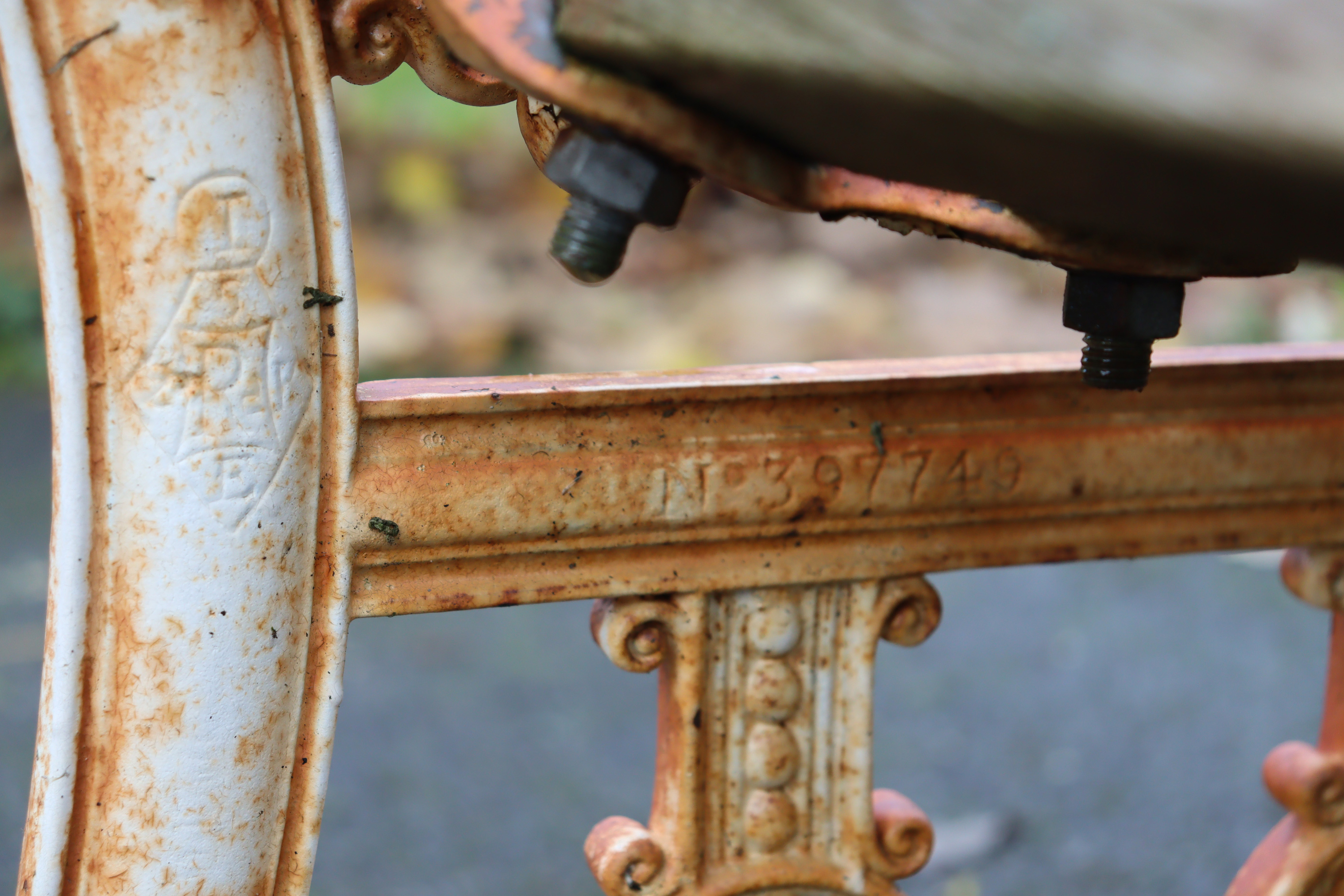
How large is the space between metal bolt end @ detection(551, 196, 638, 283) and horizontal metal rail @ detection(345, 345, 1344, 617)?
151 millimetres

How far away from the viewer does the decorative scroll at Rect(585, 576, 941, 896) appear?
60 centimetres

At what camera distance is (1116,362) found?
467 mm

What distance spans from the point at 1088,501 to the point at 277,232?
416 millimetres

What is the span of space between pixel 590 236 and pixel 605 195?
0.6 inches

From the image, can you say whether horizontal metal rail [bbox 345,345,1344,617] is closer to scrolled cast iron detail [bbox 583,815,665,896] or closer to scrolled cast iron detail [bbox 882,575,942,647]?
scrolled cast iron detail [bbox 882,575,942,647]

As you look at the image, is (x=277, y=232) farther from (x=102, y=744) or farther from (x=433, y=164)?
(x=433, y=164)

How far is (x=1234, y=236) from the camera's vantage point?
0.29m

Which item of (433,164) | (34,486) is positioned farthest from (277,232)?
(433,164)

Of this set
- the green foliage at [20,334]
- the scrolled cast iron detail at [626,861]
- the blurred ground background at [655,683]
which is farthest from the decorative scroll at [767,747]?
the green foliage at [20,334]

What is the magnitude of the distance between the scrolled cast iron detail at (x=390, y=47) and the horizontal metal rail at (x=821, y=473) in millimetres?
128

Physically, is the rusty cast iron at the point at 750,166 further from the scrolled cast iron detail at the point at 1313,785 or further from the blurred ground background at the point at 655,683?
the scrolled cast iron detail at the point at 1313,785

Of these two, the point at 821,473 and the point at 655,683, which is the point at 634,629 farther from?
the point at 655,683

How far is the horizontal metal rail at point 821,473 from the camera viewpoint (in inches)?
20.7

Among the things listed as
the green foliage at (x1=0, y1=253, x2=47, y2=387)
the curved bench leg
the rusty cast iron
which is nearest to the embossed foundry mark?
the curved bench leg
